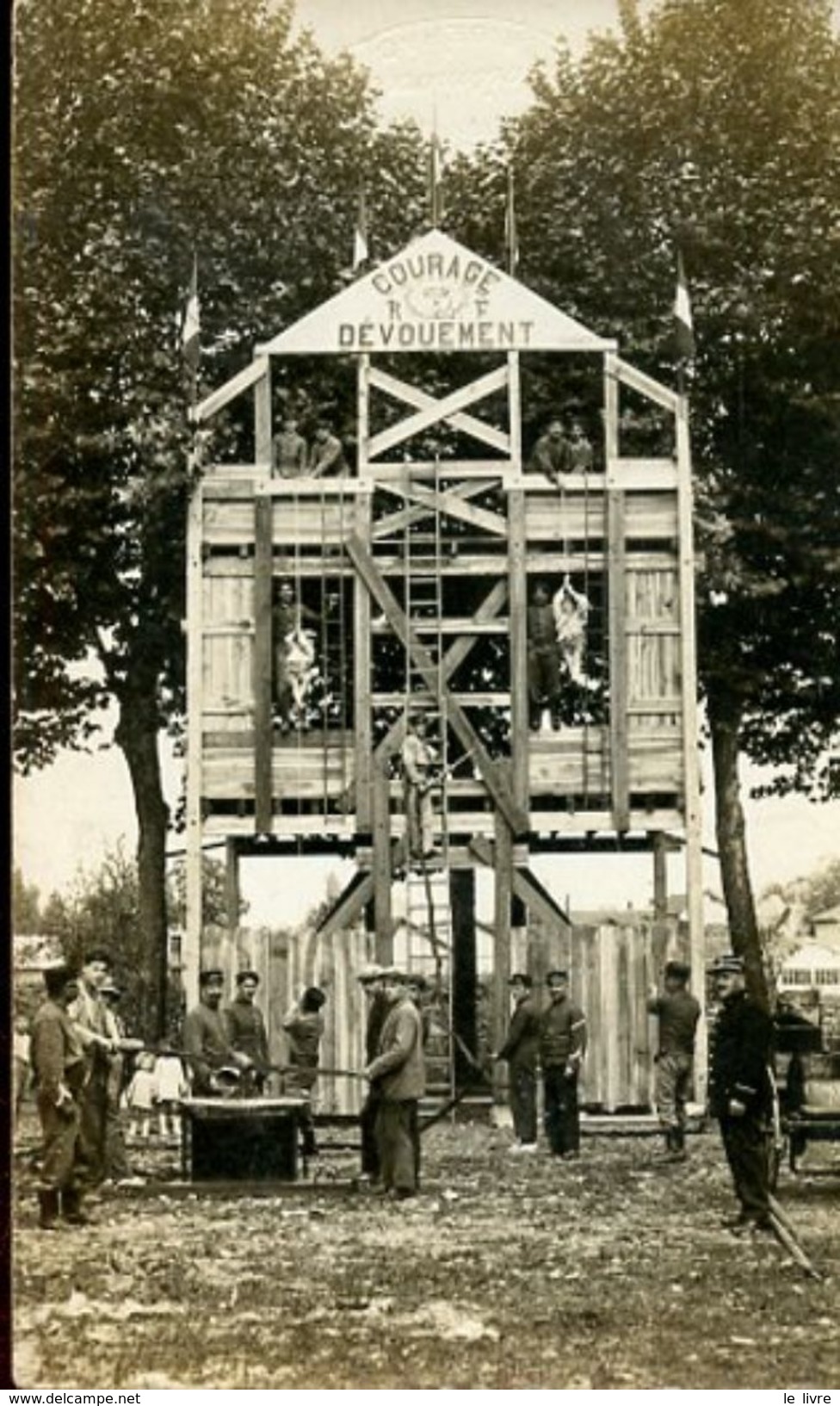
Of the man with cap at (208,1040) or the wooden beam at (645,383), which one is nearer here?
the man with cap at (208,1040)

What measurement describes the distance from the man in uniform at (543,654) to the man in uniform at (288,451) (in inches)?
62.3

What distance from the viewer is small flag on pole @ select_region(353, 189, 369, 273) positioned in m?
13.2

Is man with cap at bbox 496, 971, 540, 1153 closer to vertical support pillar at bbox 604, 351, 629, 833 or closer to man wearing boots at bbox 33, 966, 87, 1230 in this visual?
vertical support pillar at bbox 604, 351, 629, 833

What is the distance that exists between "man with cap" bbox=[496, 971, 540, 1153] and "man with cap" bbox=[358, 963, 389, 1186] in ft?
2.37

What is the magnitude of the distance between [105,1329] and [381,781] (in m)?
3.75

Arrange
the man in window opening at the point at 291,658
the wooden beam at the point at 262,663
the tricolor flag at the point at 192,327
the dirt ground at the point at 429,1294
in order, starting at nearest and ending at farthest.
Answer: the dirt ground at the point at 429,1294, the tricolor flag at the point at 192,327, the wooden beam at the point at 262,663, the man in window opening at the point at 291,658

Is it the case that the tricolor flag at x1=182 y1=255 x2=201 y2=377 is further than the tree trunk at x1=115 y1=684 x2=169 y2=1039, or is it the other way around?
the tricolor flag at x1=182 y1=255 x2=201 y2=377

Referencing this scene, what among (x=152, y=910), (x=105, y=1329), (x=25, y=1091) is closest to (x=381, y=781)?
(x=152, y=910)

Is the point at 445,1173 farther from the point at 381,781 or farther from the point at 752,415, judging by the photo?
the point at 752,415

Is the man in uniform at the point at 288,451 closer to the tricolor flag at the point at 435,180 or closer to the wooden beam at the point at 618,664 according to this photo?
the tricolor flag at the point at 435,180

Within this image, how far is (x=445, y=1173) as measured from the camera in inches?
511

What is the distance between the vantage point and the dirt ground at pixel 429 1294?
10.9 meters

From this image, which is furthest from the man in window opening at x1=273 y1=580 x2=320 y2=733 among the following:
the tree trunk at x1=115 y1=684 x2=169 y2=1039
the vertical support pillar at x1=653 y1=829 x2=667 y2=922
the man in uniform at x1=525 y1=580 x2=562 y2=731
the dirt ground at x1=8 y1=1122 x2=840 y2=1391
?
the dirt ground at x1=8 y1=1122 x2=840 y2=1391

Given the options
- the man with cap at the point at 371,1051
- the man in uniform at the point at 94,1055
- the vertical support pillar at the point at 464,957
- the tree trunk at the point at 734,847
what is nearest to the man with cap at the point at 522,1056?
the vertical support pillar at the point at 464,957
